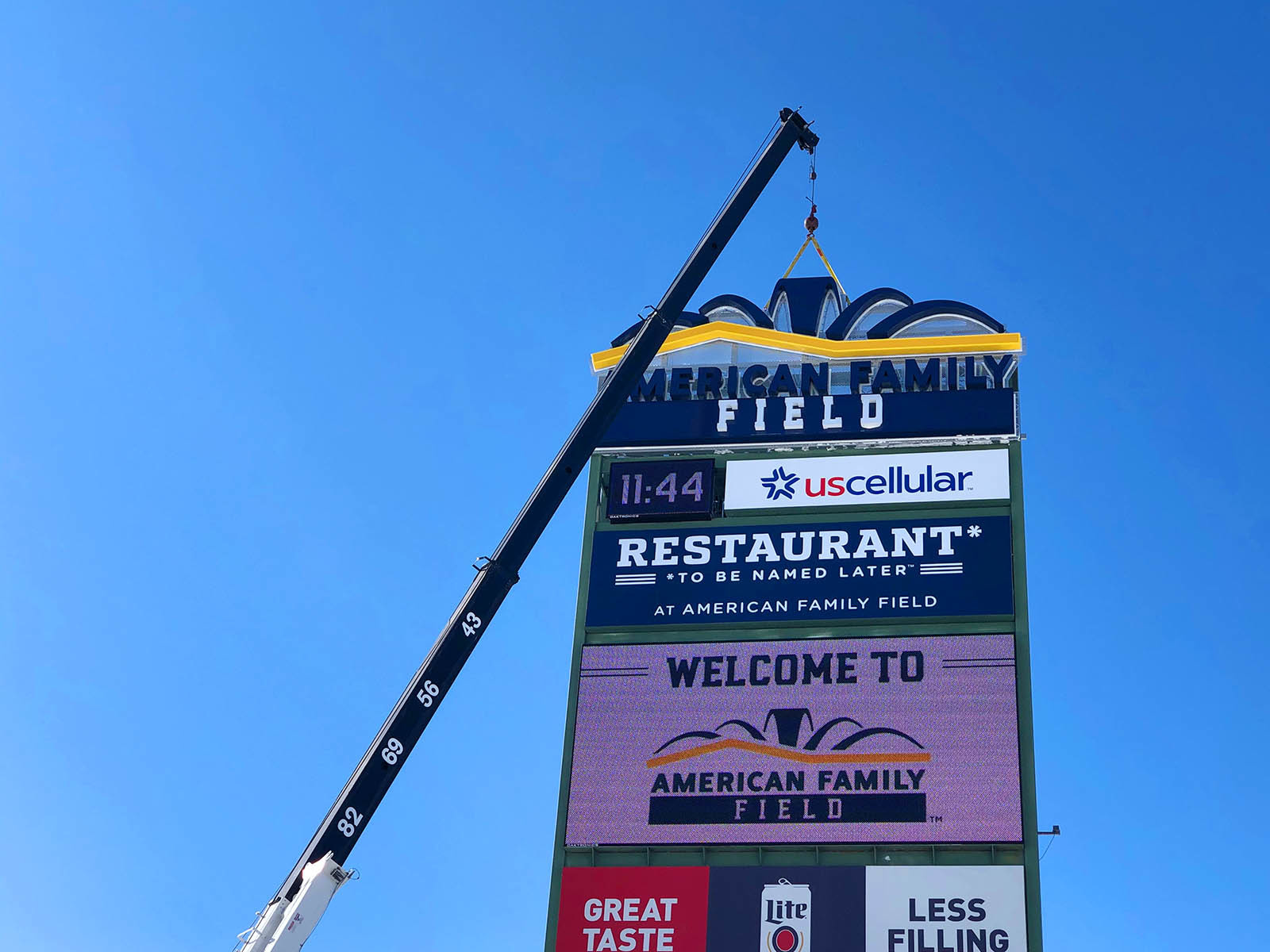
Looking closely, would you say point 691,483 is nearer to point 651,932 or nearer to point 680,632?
point 680,632

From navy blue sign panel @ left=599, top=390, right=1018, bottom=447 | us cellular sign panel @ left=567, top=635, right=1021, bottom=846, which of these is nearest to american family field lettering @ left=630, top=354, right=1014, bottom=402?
navy blue sign panel @ left=599, top=390, right=1018, bottom=447

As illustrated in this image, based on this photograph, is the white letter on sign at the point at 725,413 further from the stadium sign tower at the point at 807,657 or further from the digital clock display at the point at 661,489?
the digital clock display at the point at 661,489

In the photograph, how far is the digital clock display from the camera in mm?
32625

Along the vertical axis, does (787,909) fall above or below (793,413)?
below

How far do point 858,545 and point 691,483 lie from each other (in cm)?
371

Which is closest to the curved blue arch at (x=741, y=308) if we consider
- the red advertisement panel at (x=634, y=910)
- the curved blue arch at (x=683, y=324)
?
the curved blue arch at (x=683, y=324)

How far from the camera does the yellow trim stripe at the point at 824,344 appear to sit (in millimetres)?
33812

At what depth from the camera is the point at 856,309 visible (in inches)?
1401

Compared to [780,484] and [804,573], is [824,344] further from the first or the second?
[804,573]

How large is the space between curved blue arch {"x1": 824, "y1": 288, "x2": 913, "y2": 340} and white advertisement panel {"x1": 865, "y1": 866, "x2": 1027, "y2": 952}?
12.2 m

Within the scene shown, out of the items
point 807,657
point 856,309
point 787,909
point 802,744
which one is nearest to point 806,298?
point 856,309

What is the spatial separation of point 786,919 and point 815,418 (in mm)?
10479

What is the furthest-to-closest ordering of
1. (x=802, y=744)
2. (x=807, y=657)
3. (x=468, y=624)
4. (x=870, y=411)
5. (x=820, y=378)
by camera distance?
(x=820, y=378) → (x=870, y=411) → (x=807, y=657) → (x=802, y=744) → (x=468, y=624)

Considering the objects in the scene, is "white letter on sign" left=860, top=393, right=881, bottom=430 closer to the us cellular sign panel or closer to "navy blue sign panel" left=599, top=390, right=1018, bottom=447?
"navy blue sign panel" left=599, top=390, right=1018, bottom=447
